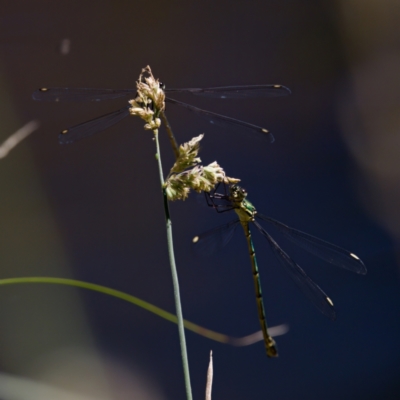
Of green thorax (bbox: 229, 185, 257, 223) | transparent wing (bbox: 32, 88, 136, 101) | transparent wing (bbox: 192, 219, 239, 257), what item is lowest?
transparent wing (bbox: 192, 219, 239, 257)

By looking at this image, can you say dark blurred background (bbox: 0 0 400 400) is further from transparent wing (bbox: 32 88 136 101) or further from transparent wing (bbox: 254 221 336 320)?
transparent wing (bbox: 32 88 136 101)

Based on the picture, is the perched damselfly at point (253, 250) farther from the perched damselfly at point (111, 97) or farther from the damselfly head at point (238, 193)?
the perched damselfly at point (111, 97)

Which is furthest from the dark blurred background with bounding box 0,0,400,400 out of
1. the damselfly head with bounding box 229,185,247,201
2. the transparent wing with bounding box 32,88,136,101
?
the damselfly head with bounding box 229,185,247,201

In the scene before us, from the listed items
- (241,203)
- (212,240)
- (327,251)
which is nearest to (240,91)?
(241,203)

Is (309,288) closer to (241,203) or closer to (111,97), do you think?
(241,203)

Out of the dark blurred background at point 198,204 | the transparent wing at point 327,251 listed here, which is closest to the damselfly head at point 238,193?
the transparent wing at point 327,251

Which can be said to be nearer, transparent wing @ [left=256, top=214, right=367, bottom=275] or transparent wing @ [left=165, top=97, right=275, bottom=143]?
transparent wing @ [left=165, top=97, right=275, bottom=143]
